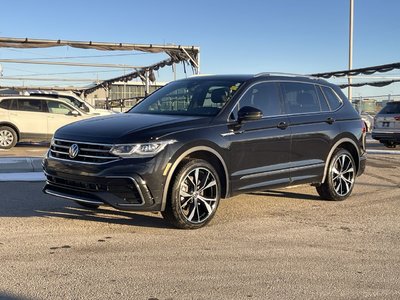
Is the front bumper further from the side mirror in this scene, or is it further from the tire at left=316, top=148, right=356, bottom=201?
the tire at left=316, top=148, right=356, bottom=201

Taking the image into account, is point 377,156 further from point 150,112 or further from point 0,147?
point 0,147

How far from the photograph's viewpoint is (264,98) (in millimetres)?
6996

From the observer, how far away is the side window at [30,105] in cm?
1673

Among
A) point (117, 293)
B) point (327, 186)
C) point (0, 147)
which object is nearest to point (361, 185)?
point (327, 186)

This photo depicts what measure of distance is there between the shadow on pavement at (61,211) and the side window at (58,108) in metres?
9.31

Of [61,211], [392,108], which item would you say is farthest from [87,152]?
[392,108]

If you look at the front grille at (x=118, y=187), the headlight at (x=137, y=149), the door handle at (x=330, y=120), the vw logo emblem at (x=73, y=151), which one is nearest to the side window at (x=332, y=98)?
the door handle at (x=330, y=120)

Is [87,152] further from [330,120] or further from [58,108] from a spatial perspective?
[58,108]

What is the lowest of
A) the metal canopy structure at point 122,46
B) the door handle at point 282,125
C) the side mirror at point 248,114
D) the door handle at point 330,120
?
the door handle at point 282,125

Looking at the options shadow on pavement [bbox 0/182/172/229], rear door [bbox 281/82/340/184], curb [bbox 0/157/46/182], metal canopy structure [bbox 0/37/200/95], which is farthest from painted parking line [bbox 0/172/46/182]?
metal canopy structure [bbox 0/37/200/95]

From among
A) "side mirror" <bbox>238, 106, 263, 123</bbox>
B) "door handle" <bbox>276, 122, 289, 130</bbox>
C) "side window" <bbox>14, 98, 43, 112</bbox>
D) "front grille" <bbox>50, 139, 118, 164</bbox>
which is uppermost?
"side window" <bbox>14, 98, 43, 112</bbox>

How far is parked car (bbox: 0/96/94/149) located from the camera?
16391 mm

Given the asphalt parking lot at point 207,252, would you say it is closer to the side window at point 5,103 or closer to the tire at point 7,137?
the tire at point 7,137

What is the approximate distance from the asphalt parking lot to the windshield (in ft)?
4.70
